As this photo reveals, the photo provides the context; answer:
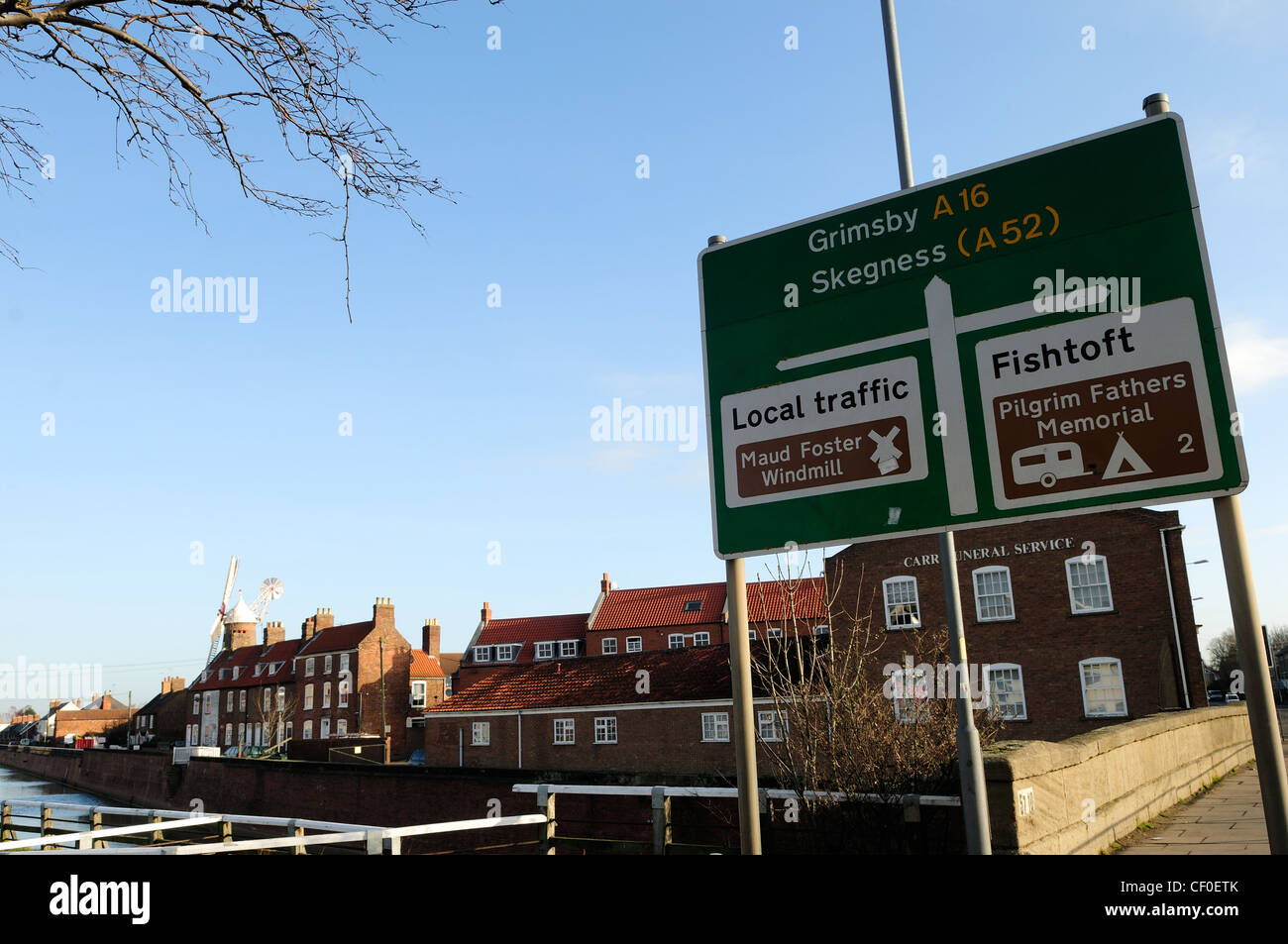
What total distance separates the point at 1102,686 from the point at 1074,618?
233cm

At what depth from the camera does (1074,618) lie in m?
30.1

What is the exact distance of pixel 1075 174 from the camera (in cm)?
499

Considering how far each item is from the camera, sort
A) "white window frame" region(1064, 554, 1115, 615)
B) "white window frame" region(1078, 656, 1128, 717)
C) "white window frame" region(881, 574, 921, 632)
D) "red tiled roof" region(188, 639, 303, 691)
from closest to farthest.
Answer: "white window frame" region(1078, 656, 1128, 717) → "white window frame" region(1064, 554, 1115, 615) → "white window frame" region(881, 574, 921, 632) → "red tiled roof" region(188, 639, 303, 691)

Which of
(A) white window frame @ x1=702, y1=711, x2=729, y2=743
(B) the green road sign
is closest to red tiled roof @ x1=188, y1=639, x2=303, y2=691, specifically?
(A) white window frame @ x1=702, y1=711, x2=729, y2=743

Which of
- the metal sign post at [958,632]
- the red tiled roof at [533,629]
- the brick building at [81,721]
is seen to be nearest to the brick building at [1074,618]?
the metal sign post at [958,632]

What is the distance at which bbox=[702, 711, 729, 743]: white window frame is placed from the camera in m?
35.1

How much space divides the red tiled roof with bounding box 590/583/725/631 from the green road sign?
53.4m

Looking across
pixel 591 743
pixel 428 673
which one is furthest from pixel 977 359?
pixel 428 673

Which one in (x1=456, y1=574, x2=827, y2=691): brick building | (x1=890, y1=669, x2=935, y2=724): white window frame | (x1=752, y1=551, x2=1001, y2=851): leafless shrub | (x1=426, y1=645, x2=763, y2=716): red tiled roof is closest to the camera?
(x1=752, y1=551, x2=1001, y2=851): leafless shrub

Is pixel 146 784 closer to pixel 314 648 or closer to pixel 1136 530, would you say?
pixel 314 648

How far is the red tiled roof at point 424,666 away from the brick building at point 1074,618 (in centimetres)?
4906

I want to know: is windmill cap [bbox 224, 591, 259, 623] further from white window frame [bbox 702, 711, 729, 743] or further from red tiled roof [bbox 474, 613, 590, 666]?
white window frame [bbox 702, 711, 729, 743]

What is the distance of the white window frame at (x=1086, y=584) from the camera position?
29805mm

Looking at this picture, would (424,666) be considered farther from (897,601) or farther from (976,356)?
(976,356)
